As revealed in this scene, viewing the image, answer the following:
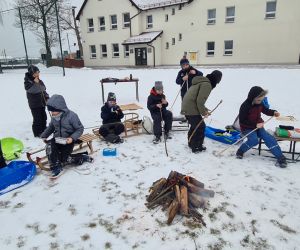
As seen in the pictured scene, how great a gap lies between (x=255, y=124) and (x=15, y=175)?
4252 mm

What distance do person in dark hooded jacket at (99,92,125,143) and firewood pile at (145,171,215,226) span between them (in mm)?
2412

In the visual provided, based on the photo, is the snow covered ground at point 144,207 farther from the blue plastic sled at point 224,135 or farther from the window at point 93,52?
the window at point 93,52

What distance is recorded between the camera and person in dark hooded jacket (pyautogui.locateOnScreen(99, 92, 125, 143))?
593 centimetres

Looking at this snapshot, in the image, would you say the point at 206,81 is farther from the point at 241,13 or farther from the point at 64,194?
the point at 241,13

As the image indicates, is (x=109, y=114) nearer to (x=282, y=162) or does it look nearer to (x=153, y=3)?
(x=282, y=162)

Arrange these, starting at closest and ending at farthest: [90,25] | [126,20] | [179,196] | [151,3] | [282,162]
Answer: [179,196] < [282,162] < [151,3] < [126,20] < [90,25]

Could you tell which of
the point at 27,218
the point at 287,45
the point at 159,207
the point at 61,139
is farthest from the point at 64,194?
the point at 287,45

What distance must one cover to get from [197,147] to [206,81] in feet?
4.44

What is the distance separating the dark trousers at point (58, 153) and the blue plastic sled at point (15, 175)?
366 mm

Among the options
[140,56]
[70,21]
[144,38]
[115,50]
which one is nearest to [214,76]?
[144,38]

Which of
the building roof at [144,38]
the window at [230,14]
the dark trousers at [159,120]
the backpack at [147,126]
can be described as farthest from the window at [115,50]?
the dark trousers at [159,120]

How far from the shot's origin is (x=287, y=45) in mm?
21016

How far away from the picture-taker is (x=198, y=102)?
4.87m

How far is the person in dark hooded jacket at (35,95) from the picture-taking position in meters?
5.90
